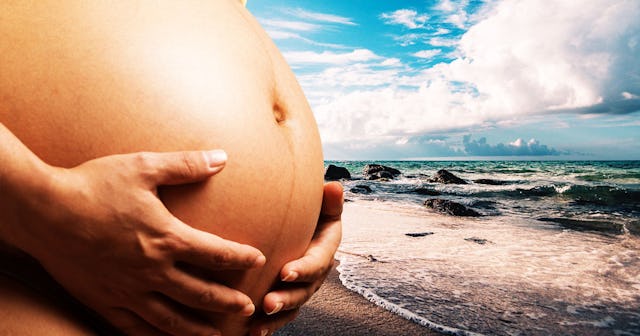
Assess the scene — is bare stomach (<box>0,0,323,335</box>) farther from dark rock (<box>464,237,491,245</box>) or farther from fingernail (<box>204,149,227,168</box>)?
dark rock (<box>464,237,491,245</box>)

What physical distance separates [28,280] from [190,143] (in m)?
0.40

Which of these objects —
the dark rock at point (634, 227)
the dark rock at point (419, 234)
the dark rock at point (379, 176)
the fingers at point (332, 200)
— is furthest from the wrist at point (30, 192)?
the dark rock at point (379, 176)

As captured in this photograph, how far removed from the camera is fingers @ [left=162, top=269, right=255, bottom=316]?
2.44 feet

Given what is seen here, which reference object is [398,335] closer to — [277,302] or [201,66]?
[277,302]

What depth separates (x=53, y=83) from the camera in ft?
2.57

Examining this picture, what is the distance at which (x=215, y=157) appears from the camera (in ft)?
2.61

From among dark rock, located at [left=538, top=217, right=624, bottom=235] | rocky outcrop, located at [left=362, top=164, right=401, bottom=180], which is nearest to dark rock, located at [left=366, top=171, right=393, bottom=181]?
rocky outcrop, located at [left=362, top=164, right=401, bottom=180]

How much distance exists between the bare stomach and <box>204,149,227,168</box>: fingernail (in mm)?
36

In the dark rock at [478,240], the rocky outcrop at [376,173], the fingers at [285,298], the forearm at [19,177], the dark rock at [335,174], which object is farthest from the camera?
the rocky outcrop at [376,173]

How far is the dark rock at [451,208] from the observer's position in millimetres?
8258

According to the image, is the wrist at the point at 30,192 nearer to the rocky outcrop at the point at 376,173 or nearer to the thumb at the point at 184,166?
the thumb at the point at 184,166

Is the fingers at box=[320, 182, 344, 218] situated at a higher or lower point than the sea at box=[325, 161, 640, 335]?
higher

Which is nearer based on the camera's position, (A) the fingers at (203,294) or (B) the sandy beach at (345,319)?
(A) the fingers at (203,294)

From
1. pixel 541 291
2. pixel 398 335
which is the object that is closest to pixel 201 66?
pixel 398 335
